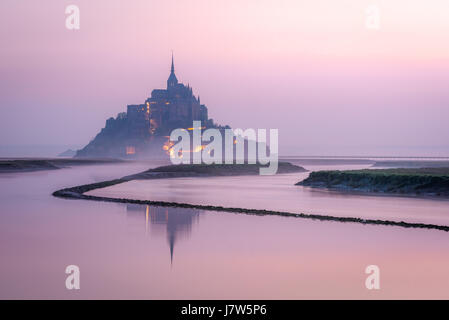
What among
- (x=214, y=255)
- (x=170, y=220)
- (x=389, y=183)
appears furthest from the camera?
(x=389, y=183)

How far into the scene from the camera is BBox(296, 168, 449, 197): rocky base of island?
38.3 m

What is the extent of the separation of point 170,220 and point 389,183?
75.4 ft

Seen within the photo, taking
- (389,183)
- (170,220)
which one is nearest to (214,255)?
(170,220)

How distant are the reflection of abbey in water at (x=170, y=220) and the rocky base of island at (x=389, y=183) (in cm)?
1874

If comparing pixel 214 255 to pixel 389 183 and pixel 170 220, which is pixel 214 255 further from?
pixel 389 183

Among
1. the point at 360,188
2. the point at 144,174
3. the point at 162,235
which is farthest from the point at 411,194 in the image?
the point at 144,174

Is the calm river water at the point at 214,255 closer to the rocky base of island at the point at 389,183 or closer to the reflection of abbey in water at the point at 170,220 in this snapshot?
the reflection of abbey in water at the point at 170,220

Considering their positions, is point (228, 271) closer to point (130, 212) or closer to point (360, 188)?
point (130, 212)

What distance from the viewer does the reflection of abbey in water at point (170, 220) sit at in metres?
20.6

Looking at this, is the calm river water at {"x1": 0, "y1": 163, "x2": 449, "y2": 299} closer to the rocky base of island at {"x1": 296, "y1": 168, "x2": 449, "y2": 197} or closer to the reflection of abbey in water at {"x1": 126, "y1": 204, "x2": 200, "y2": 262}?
the reflection of abbey in water at {"x1": 126, "y1": 204, "x2": 200, "y2": 262}

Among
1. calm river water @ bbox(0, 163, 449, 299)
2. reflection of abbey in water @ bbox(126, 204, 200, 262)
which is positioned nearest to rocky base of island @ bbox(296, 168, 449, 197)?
calm river water @ bbox(0, 163, 449, 299)

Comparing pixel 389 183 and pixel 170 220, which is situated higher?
pixel 389 183

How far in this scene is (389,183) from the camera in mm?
41438
